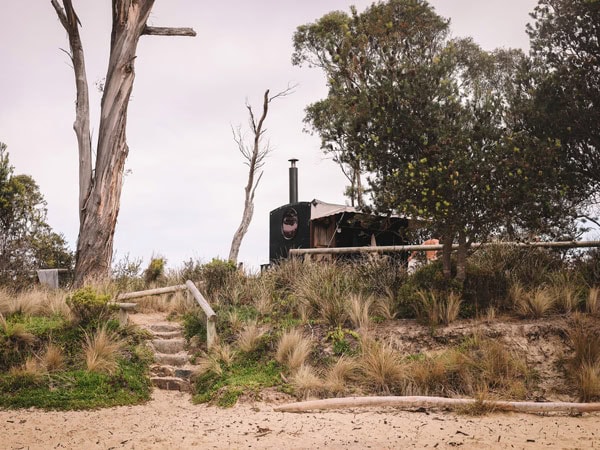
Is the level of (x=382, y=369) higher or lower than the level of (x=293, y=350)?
lower

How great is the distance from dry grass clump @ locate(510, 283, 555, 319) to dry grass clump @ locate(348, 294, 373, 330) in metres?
2.36

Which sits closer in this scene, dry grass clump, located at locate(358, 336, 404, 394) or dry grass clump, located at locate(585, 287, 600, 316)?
dry grass clump, located at locate(358, 336, 404, 394)

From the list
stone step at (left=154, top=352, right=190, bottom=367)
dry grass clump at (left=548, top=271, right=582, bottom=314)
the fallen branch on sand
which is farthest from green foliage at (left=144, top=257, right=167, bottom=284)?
dry grass clump at (left=548, top=271, right=582, bottom=314)

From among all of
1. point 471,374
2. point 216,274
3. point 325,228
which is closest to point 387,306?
point 471,374

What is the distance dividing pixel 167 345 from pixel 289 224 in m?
7.89

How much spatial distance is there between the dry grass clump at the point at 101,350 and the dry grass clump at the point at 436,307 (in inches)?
190

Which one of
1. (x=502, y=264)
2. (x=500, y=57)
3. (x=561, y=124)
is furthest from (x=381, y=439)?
(x=500, y=57)

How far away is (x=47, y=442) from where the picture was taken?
265 inches

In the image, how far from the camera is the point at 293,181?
62.6ft

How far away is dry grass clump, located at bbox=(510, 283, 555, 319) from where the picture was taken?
31.2 ft

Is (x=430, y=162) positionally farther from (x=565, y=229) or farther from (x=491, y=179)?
(x=565, y=229)

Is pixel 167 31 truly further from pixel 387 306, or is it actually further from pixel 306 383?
pixel 306 383

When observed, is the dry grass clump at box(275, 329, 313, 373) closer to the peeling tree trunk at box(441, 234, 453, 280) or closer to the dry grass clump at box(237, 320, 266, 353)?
the dry grass clump at box(237, 320, 266, 353)

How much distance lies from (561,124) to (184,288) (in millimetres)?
7856
